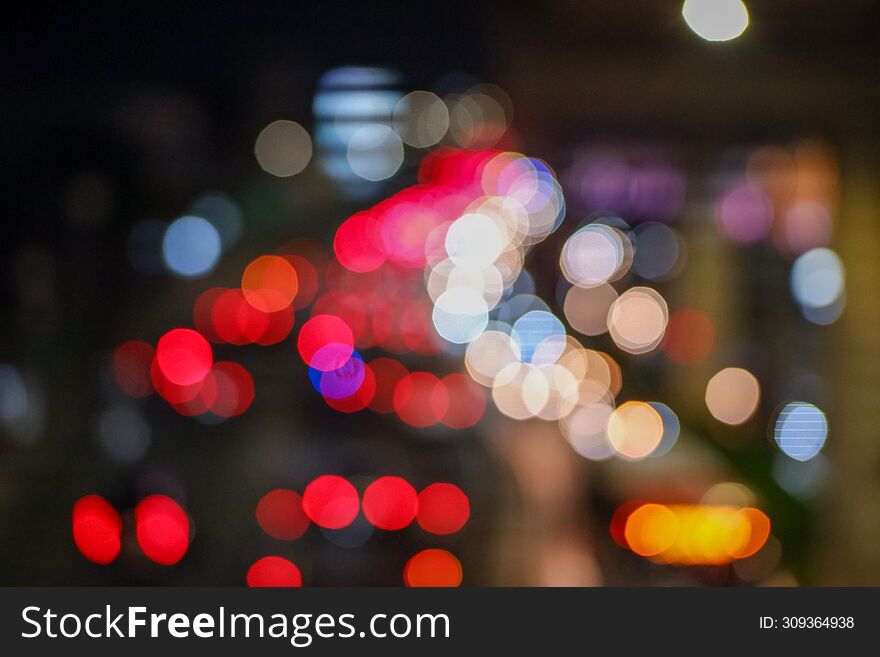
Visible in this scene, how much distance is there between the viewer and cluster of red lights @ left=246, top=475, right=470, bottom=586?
1522mm

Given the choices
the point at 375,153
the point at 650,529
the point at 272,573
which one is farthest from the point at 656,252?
the point at 272,573

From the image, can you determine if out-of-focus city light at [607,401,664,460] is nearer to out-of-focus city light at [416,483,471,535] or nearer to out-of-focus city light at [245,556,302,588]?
out-of-focus city light at [416,483,471,535]

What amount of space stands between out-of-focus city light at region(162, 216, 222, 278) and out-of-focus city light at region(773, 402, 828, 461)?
153 cm

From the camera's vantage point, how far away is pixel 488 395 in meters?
3.21

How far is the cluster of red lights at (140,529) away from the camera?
4.13 ft

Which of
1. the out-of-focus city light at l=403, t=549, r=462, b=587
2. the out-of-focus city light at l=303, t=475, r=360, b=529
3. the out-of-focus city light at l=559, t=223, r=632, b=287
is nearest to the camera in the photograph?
the out-of-focus city light at l=403, t=549, r=462, b=587

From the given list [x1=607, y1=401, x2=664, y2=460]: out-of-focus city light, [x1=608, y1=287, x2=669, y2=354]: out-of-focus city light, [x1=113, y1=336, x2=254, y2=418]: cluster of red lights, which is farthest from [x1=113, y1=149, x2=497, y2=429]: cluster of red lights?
[x1=608, y1=287, x2=669, y2=354]: out-of-focus city light

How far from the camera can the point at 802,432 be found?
2410 millimetres

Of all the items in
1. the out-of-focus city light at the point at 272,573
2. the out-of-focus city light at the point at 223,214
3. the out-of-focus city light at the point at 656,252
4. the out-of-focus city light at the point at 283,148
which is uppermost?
the out-of-focus city light at the point at 656,252

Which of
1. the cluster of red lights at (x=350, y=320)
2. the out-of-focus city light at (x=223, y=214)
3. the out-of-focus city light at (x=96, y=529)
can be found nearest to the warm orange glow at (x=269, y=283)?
the cluster of red lights at (x=350, y=320)

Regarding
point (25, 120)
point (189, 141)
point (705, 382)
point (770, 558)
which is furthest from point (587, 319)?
point (25, 120)

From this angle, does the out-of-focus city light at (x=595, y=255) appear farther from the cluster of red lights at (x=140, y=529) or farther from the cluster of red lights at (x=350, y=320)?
the cluster of red lights at (x=140, y=529)

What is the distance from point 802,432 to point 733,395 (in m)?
0.78

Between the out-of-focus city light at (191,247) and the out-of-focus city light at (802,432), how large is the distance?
153 centimetres
